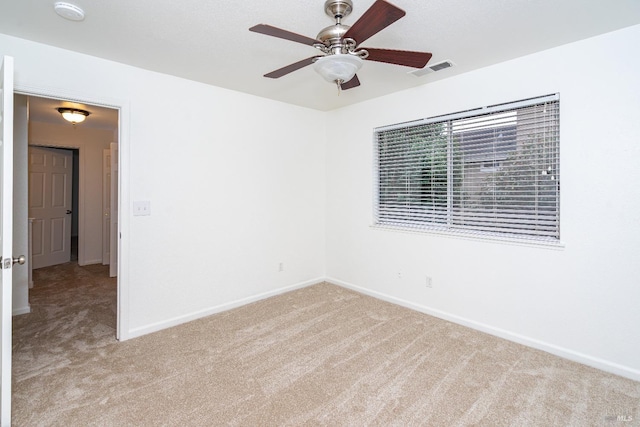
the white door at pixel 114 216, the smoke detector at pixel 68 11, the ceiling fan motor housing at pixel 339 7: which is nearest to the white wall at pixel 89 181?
the white door at pixel 114 216

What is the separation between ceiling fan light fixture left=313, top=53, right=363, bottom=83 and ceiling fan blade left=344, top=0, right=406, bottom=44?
11 cm

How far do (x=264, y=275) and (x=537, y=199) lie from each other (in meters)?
2.90

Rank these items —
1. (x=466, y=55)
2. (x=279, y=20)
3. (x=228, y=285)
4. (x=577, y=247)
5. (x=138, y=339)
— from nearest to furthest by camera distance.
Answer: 1. (x=279, y=20)
2. (x=577, y=247)
3. (x=466, y=55)
4. (x=138, y=339)
5. (x=228, y=285)

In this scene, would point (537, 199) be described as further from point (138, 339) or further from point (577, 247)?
point (138, 339)

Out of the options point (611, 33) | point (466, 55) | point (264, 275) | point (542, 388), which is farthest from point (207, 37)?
point (542, 388)

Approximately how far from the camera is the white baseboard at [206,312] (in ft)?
9.39

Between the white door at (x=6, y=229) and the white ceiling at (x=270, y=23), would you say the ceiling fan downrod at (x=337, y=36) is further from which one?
the white door at (x=6, y=229)

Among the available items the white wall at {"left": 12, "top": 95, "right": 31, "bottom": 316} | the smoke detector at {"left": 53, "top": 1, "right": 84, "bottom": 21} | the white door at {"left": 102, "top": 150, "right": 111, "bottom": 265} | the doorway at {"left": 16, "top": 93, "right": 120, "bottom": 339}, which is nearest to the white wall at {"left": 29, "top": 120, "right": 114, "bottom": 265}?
the doorway at {"left": 16, "top": 93, "right": 120, "bottom": 339}

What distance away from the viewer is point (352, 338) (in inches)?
109

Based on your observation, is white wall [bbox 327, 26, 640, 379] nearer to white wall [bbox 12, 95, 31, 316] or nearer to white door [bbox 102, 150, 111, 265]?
white wall [bbox 12, 95, 31, 316]

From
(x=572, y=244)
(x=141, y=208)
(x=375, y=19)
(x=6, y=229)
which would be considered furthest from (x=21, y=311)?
(x=572, y=244)

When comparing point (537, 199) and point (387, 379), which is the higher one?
point (537, 199)

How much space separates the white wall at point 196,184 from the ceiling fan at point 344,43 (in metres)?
1.72

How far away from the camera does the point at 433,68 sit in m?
2.83
